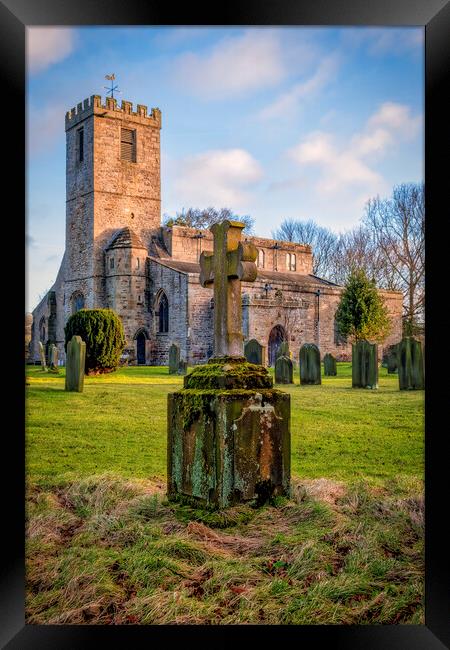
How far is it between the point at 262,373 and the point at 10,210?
217 cm

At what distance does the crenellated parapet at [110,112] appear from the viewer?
25.0 meters

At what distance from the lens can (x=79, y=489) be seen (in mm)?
4723

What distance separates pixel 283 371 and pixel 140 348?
1344 centimetres

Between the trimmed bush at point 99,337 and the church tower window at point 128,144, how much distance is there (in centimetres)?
1519

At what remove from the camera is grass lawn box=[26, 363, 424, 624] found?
3.07m

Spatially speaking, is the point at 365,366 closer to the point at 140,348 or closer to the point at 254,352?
the point at 254,352

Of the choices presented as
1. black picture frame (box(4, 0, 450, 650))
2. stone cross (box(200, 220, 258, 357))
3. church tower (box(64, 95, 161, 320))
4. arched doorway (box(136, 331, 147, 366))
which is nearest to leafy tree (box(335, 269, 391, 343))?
arched doorway (box(136, 331, 147, 366))

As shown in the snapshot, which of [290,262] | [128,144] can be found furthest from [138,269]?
[290,262]

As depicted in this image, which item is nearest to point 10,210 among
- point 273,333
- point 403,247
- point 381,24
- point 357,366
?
point 381,24

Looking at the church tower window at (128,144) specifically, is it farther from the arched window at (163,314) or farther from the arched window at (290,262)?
the arched window at (290,262)

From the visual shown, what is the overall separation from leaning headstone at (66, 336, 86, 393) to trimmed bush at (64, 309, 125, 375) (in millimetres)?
3085

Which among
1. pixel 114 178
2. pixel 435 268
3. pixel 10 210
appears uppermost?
pixel 114 178

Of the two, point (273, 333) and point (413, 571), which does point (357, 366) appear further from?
point (273, 333)

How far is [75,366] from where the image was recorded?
9742mm
